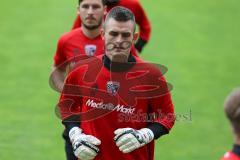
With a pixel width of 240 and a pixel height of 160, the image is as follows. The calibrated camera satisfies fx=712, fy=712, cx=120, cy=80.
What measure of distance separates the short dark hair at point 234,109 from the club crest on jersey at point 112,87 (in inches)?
62.6

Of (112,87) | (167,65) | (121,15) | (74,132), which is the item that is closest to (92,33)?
(121,15)

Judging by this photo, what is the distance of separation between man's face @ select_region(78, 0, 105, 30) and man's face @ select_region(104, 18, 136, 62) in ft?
5.65

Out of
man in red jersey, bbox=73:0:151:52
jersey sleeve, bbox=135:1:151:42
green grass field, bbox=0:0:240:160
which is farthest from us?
green grass field, bbox=0:0:240:160

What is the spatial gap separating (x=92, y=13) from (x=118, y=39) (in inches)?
75.8

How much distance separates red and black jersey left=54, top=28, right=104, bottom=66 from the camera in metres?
7.49

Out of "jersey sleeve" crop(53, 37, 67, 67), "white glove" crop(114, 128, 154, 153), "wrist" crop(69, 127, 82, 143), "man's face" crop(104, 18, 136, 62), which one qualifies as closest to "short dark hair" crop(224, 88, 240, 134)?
"white glove" crop(114, 128, 154, 153)

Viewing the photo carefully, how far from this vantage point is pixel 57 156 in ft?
30.6

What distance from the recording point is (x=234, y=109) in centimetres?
419

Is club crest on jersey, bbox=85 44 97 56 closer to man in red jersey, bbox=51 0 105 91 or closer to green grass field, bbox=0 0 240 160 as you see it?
man in red jersey, bbox=51 0 105 91

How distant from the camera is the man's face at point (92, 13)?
7.50 metres

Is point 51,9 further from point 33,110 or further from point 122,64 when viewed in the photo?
point 122,64

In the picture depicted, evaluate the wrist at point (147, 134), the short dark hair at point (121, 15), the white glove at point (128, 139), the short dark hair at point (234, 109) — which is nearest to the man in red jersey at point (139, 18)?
the short dark hair at point (121, 15)

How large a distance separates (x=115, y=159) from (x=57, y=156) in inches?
149

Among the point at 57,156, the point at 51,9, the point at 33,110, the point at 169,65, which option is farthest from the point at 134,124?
the point at 51,9
